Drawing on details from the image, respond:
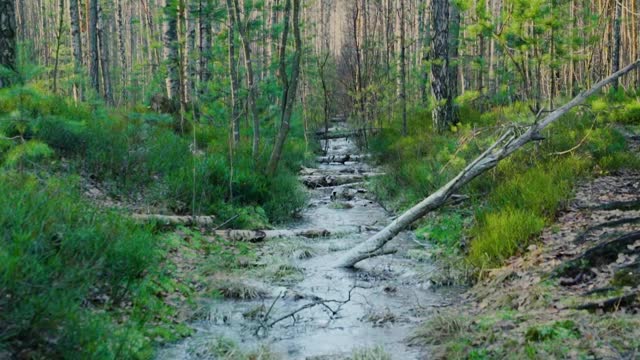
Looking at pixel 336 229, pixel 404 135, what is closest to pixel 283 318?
pixel 336 229

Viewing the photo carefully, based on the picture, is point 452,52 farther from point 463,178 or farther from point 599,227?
point 599,227

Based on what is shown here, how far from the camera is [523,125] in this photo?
7531mm

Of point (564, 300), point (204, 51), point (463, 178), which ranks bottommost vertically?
point (564, 300)

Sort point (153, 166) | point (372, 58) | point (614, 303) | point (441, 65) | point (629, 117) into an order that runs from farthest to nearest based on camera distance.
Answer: point (372, 58)
point (441, 65)
point (629, 117)
point (153, 166)
point (614, 303)

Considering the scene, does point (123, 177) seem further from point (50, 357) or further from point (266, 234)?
point (50, 357)

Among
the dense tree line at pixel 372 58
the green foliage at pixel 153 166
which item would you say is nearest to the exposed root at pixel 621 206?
the dense tree line at pixel 372 58

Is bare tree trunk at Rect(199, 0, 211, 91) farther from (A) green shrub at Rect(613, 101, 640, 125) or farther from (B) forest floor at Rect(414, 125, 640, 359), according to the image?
(B) forest floor at Rect(414, 125, 640, 359)

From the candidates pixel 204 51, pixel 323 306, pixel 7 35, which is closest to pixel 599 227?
pixel 323 306

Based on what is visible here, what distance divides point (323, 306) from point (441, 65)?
29.7 feet

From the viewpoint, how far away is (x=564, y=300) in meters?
4.79

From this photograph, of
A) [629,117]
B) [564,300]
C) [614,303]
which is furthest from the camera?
[629,117]

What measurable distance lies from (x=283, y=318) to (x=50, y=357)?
2.26 metres

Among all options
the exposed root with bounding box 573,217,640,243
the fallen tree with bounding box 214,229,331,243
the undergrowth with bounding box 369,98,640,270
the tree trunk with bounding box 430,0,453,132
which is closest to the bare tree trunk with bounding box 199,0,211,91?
the tree trunk with bounding box 430,0,453,132

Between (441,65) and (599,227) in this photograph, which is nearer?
(599,227)
